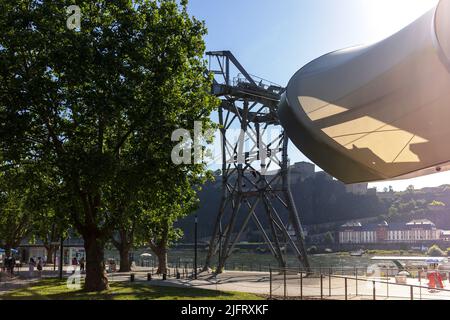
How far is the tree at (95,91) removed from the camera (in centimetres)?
2275

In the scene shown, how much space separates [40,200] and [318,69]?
15049 millimetres

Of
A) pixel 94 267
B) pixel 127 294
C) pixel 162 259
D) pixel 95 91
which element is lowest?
pixel 127 294

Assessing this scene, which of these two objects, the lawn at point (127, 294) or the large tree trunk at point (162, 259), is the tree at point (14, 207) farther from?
the large tree trunk at point (162, 259)

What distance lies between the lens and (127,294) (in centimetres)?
2403

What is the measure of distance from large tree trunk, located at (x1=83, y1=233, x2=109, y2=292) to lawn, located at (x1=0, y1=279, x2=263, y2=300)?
0.57 metres

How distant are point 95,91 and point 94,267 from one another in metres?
8.97

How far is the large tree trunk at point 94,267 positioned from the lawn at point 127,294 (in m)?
0.57

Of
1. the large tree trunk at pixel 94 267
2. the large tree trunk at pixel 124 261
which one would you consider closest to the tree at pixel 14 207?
the large tree trunk at pixel 94 267

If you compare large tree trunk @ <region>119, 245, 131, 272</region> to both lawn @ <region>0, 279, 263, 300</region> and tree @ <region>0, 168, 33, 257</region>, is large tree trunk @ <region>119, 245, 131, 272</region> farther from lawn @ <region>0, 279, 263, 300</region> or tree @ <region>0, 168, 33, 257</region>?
lawn @ <region>0, 279, 263, 300</region>

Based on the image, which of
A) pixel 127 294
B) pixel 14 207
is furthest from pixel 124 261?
pixel 127 294

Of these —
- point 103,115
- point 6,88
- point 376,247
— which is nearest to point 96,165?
point 103,115

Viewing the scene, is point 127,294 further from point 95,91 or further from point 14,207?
point 14,207

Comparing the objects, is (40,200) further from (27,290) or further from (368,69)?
(368,69)

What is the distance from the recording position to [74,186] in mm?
24781
